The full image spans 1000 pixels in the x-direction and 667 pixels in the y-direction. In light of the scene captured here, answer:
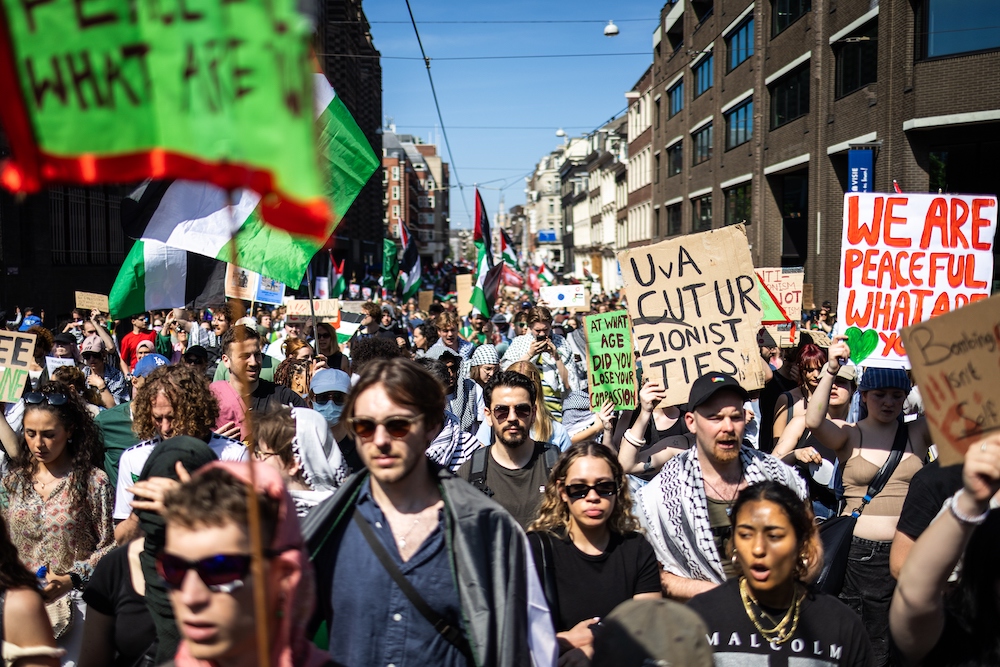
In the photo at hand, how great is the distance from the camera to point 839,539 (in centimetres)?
419

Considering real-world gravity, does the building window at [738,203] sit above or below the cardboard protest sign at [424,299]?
above

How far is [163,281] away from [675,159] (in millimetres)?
41584

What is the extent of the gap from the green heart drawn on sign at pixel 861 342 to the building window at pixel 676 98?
4102cm

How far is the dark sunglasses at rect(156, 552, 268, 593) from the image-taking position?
2027mm

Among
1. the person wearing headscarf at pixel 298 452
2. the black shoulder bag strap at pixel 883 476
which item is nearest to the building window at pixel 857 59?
the black shoulder bag strap at pixel 883 476

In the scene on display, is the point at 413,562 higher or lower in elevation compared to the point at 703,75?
lower

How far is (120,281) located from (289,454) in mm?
4237

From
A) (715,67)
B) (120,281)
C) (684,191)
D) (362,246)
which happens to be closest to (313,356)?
(120,281)

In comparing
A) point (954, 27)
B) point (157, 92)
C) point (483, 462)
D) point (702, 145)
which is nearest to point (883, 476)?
point (483, 462)

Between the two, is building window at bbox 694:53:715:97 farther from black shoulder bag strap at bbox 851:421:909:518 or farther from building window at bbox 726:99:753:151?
black shoulder bag strap at bbox 851:421:909:518

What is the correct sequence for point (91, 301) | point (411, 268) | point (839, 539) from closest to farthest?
point (839, 539)
point (91, 301)
point (411, 268)

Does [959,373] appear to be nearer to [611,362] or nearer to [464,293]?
[611,362]

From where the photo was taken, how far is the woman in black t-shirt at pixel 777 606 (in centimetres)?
295

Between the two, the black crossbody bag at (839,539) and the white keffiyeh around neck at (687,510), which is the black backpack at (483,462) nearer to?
the white keffiyeh around neck at (687,510)
